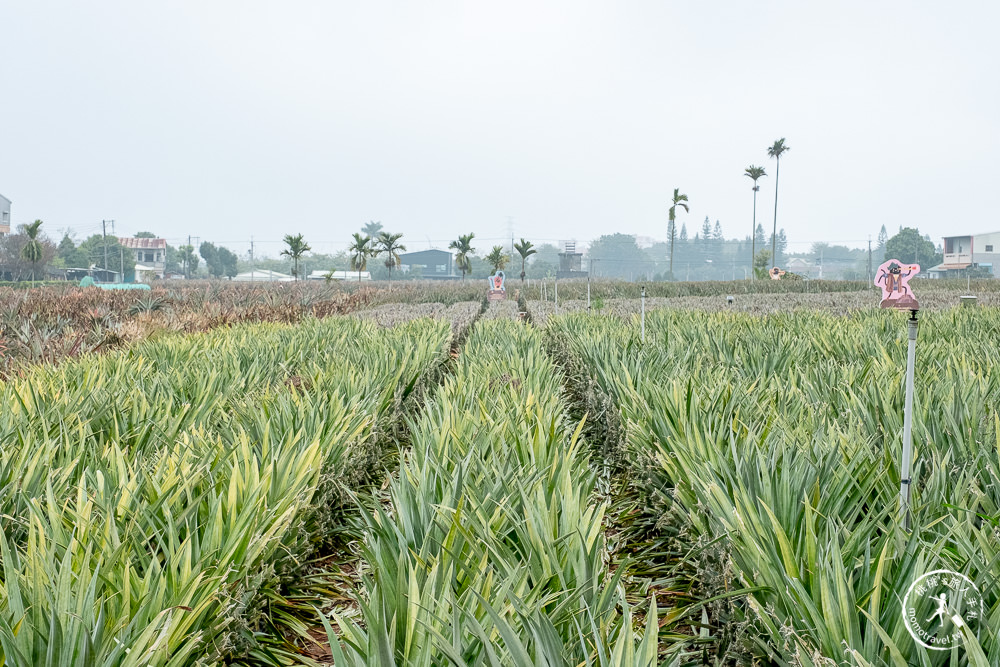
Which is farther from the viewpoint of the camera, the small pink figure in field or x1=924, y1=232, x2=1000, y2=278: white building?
x1=924, y1=232, x2=1000, y2=278: white building

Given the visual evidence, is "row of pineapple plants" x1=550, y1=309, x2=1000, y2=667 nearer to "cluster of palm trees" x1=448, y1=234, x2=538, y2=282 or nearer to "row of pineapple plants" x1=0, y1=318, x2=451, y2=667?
"row of pineapple plants" x1=0, y1=318, x2=451, y2=667

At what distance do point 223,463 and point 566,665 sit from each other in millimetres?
1461

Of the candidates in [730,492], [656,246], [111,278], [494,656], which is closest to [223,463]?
[494,656]

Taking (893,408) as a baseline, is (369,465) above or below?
below

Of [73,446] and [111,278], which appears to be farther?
[111,278]

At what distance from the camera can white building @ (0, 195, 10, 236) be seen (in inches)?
1854

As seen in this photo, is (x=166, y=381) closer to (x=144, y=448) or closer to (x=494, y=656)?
(x=144, y=448)

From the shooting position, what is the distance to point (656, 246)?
157625 mm

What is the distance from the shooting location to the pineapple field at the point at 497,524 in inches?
47.4

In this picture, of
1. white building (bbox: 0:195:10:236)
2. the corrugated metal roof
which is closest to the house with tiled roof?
the corrugated metal roof

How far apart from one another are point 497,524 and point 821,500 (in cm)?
87

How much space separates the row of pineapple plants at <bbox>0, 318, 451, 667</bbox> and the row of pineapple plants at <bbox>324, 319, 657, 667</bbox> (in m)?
0.33

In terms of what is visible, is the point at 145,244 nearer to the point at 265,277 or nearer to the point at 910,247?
the point at 265,277

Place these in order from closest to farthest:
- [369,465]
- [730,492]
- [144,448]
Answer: [730,492] → [144,448] → [369,465]
